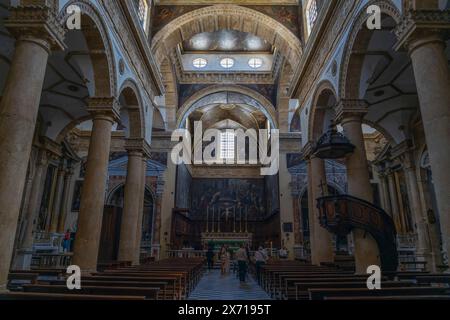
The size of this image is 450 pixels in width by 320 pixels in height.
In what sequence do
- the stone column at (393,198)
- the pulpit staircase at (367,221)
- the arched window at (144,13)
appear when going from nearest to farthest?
the pulpit staircase at (367,221) < the arched window at (144,13) < the stone column at (393,198)

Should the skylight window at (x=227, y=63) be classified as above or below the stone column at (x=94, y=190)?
above

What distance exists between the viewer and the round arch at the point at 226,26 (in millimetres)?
14016

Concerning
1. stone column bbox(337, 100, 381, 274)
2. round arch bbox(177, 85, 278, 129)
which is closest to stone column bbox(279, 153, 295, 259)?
round arch bbox(177, 85, 278, 129)

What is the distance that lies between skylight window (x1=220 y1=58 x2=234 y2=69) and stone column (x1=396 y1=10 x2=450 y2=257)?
1755 centimetres

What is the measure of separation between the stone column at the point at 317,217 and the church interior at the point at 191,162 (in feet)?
0.27

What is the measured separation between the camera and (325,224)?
7.48 metres

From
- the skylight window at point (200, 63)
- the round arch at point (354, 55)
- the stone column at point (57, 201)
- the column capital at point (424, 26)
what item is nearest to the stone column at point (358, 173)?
the round arch at point (354, 55)

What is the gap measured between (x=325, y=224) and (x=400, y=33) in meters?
4.41

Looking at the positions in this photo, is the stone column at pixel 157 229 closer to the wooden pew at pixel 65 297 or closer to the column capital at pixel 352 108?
the column capital at pixel 352 108

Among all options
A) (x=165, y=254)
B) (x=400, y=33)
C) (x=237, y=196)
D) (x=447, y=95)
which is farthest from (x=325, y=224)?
(x=237, y=196)

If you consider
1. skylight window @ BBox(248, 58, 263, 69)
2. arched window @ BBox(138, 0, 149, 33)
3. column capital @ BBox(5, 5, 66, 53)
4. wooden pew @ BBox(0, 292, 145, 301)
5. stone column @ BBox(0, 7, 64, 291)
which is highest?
skylight window @ BBox(248, 58, 263, 69)

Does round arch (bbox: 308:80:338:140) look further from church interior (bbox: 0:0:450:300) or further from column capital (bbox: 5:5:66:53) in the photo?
column capital (bbox: 5:5:66:53)

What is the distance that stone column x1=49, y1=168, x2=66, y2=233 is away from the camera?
15559 mm
